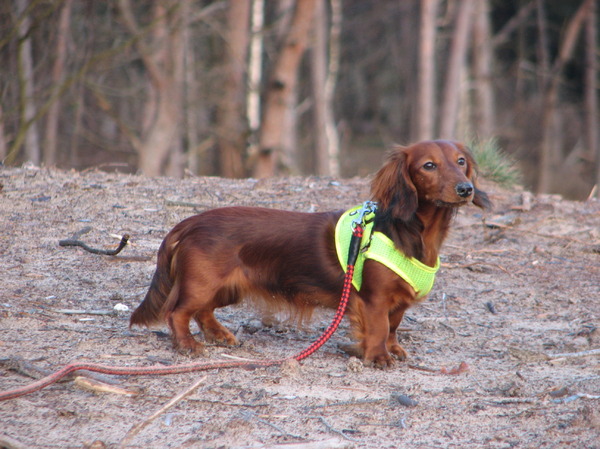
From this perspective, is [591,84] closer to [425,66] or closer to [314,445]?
[425,66]

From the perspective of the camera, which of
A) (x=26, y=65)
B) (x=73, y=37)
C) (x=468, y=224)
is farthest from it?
(x=73, y=37)

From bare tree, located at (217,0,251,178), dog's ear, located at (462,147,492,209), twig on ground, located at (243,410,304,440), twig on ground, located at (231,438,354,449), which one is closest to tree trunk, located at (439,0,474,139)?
bare tree, located at (217,0,251,178)

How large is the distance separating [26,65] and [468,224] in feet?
25.9

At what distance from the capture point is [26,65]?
11.3 meters

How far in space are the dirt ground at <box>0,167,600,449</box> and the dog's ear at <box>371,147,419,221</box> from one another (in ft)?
2.63

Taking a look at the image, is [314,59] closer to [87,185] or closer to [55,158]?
[55,158]

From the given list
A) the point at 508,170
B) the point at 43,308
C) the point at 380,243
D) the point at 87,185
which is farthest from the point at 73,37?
the point at 380,243

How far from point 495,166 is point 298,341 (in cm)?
409

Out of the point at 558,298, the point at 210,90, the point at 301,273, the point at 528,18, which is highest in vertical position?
the point at 528,18

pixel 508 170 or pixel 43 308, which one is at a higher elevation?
pixel 508 170

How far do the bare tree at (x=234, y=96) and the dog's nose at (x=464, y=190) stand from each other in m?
10.6

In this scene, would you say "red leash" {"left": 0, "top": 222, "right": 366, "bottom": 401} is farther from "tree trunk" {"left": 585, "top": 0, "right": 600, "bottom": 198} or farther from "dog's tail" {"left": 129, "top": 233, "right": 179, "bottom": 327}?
"tree trunk" {"left": 585, "top": 0, "right": 600, "bottom": 198}

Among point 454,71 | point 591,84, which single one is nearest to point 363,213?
point 454,71

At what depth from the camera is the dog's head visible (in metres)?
3.55
